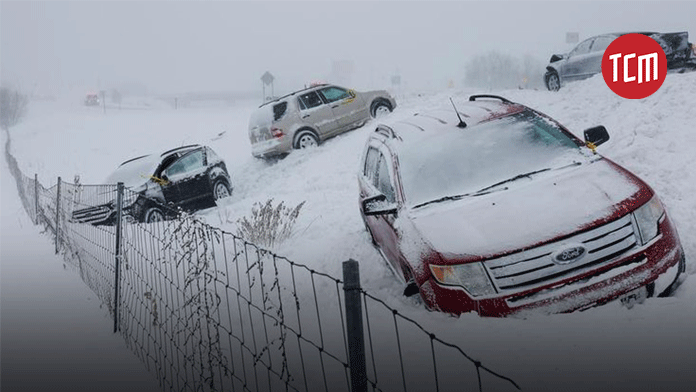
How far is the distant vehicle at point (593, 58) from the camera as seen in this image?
332 inches

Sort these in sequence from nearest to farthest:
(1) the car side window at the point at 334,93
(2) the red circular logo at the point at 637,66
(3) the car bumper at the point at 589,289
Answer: (3) the car bumper at the point at 589,289 → (2) the red circular logo at the point at 637,66 → (1) the car side window at the point at 334,93

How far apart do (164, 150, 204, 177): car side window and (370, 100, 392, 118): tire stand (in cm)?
471

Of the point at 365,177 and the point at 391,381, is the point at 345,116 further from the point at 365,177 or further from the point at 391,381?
the point at 391,381

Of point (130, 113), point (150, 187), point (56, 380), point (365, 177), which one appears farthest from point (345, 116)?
point (56, 380)

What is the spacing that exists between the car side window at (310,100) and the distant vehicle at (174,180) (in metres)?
2.56

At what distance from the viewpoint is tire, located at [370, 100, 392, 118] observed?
12891mm

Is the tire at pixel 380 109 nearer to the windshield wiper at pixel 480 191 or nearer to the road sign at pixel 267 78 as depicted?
the road sign at pixel 267 78

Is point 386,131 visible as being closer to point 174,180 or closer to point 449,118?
point 449,118

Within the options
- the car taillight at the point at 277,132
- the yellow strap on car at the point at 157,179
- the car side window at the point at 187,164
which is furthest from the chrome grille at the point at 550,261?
the car taillight at the point at 277,132

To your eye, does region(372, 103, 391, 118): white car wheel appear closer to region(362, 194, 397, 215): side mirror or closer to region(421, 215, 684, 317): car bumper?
region(362, 194, 397, 215): side mirror

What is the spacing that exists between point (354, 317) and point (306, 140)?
33.8ft

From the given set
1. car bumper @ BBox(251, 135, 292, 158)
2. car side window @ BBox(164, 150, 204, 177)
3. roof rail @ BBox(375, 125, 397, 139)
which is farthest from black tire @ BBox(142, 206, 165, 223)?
roof rail @ BBox(375, 125, 397, 139)

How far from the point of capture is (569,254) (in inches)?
114

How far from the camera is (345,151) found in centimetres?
1071
